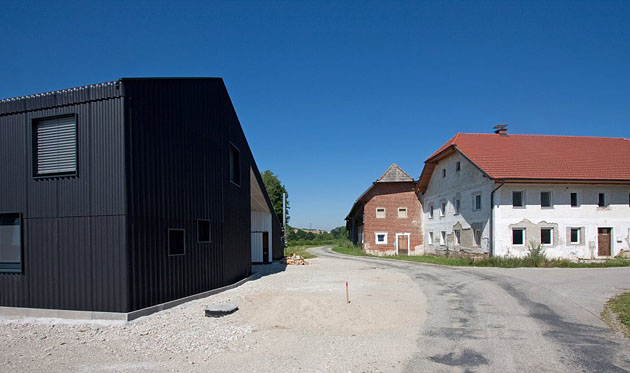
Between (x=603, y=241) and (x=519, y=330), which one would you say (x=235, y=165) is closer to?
(x=519, y=330)

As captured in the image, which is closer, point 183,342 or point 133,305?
point 183,342

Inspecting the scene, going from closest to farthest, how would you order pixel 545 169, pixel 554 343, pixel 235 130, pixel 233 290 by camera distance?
pixel 554 343 → pixel 233 290 → pixel 235 130 → pixel 545 169

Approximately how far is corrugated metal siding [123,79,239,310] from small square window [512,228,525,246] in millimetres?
17718

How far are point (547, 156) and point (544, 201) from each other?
369cm

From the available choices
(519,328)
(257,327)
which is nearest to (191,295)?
(257,327)

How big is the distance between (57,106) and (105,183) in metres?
2.30

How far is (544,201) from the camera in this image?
945 inches

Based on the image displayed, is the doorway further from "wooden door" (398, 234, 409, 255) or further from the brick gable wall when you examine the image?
the brick gable wall

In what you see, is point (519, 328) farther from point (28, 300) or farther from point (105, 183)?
point (28, 300)

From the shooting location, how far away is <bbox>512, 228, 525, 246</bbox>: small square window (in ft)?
76.8

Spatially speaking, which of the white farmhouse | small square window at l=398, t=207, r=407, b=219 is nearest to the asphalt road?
the white farmhouse

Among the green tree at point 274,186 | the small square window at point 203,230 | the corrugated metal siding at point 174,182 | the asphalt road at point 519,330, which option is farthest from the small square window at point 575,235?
the green tree at point 274,186

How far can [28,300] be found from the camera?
917 centimetres

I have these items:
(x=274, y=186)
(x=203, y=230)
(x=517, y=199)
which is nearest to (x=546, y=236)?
(x=517, y=199)
